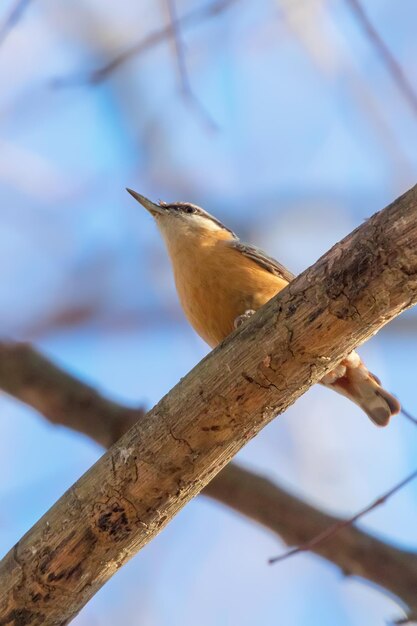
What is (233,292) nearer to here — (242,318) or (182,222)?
Result: (242,318)

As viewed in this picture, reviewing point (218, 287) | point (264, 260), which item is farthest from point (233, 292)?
point (264, 260)

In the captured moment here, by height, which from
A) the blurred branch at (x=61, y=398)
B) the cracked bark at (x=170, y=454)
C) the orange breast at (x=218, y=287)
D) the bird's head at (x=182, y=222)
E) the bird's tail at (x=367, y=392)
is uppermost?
the bird's head at (x=182, y=222)

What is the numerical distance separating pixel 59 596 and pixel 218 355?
87 cm

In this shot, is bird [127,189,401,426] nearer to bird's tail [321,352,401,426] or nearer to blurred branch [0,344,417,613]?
bird's tail [321,352,401,426]

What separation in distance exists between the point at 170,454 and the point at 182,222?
2.66 meters

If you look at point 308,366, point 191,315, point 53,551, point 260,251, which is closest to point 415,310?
point 260,251

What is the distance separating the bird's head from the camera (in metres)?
4.77

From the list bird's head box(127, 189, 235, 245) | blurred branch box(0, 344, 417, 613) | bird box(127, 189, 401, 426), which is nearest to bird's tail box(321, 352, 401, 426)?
bird box(127, 189, 401, 426)

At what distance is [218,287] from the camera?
163 inches

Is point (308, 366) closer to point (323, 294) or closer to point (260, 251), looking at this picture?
point (323, 294)

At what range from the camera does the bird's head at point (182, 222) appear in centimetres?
477

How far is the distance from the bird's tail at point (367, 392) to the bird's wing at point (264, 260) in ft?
1.90

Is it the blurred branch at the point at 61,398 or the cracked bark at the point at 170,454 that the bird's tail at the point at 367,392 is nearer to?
the blurred branch at the point at 61,398

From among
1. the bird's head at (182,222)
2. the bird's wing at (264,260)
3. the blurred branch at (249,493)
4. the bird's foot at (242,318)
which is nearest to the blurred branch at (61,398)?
the blurred branch at (249,493)
